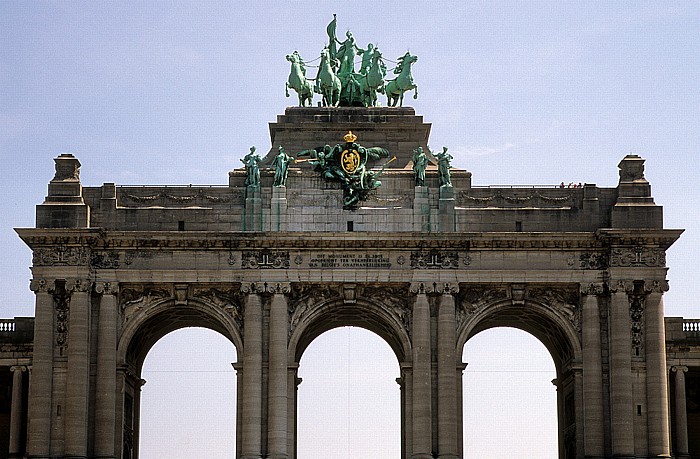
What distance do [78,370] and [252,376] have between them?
306 inches

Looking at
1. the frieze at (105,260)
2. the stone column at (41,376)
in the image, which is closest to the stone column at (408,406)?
the frieze at (105,260)

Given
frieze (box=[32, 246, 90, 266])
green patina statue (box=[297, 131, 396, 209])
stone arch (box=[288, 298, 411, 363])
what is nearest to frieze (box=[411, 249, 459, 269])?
stone arch (box=[288, 298, 411, 363])

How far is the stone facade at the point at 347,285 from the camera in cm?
7644

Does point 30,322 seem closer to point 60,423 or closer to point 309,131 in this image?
point 60,423

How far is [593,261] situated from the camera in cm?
7806

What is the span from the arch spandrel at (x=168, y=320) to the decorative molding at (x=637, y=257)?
688 inches

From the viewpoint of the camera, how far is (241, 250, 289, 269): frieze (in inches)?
3054

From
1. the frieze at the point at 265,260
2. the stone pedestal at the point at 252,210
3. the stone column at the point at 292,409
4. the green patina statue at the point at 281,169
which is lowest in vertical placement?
the stone column at the point at 292,409

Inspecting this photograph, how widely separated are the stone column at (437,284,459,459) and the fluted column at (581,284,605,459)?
19.4ft

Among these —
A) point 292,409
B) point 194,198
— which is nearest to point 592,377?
point 292,409

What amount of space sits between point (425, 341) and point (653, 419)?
10.8 meters

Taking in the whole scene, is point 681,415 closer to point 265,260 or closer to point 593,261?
point 593,261

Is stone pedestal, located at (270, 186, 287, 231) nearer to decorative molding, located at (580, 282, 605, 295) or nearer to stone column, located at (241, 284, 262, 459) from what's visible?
stone column, located at (241, 284, 262, 459)

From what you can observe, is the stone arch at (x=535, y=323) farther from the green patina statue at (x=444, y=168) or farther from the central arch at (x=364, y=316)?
the green patina statue at (x=444, y=168)
